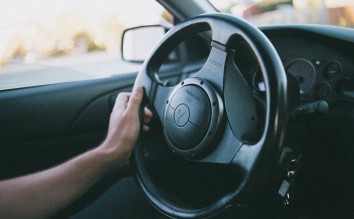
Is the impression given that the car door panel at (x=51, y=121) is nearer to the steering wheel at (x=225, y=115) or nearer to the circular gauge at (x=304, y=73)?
the steering wheel at (x=225, y=115)

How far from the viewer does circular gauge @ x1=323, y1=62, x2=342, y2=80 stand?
1.41 m

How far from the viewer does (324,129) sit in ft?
4.77

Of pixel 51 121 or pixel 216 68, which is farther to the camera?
pixel 51 121

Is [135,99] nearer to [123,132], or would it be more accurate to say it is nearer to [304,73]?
[123,132]

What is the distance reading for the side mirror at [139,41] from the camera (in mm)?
2507

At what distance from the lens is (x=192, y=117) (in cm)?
121

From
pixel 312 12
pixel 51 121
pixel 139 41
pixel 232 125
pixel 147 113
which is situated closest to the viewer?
pixel 232 125

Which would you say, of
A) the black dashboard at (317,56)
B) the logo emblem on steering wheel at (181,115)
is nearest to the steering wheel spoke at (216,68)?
the logo emblem on steering wheel at (181,115)

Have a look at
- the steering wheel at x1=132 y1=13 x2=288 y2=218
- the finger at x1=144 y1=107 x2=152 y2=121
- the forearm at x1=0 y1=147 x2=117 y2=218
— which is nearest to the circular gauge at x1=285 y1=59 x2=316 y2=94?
the steering wheel at x1=132 y1=13 x2=288 y2=218

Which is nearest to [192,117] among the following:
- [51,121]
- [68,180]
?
[68,180]

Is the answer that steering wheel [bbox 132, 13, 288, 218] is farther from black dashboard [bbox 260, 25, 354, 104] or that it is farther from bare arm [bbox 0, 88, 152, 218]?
black dashboard [bbox 260, 25, 354, 104]

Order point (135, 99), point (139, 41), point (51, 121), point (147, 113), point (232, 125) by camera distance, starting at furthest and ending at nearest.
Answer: point (139, 41), point (51, 121), point (147, 113), point (135, 99), point (232, 125)

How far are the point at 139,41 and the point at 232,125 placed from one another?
1585 millimetres

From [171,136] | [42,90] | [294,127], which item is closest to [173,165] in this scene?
[171,136]
